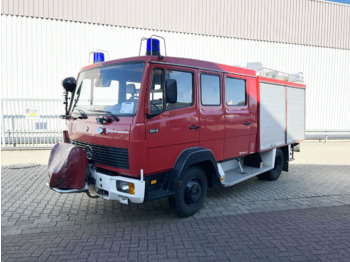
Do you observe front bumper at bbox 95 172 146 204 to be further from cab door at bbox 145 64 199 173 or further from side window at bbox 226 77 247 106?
side window at bbox 226 77 247 106

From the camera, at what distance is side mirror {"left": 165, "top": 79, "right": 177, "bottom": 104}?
12.4ft

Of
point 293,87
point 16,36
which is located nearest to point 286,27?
point 293,87

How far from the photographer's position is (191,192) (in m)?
4.36

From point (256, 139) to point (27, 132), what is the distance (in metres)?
8.62

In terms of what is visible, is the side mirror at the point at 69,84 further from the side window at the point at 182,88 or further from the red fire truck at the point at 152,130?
the side window at the point at 182,88

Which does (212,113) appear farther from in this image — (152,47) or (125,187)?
(125,187)

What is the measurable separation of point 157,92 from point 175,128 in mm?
607

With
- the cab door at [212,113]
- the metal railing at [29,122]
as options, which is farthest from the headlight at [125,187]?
the metal railing at [29,122]

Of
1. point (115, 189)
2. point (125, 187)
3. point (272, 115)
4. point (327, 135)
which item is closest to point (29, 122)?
point (115, 189)

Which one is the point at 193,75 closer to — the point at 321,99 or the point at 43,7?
the point at 43,7

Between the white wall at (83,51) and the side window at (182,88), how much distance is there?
8379 millimetres

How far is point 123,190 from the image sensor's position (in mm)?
3762

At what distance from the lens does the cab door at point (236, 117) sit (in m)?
5.12

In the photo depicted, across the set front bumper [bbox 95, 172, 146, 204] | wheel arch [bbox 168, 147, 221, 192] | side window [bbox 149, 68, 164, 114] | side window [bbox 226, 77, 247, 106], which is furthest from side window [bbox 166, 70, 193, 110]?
front bumper [bbox 95, 172, 146, 204]
